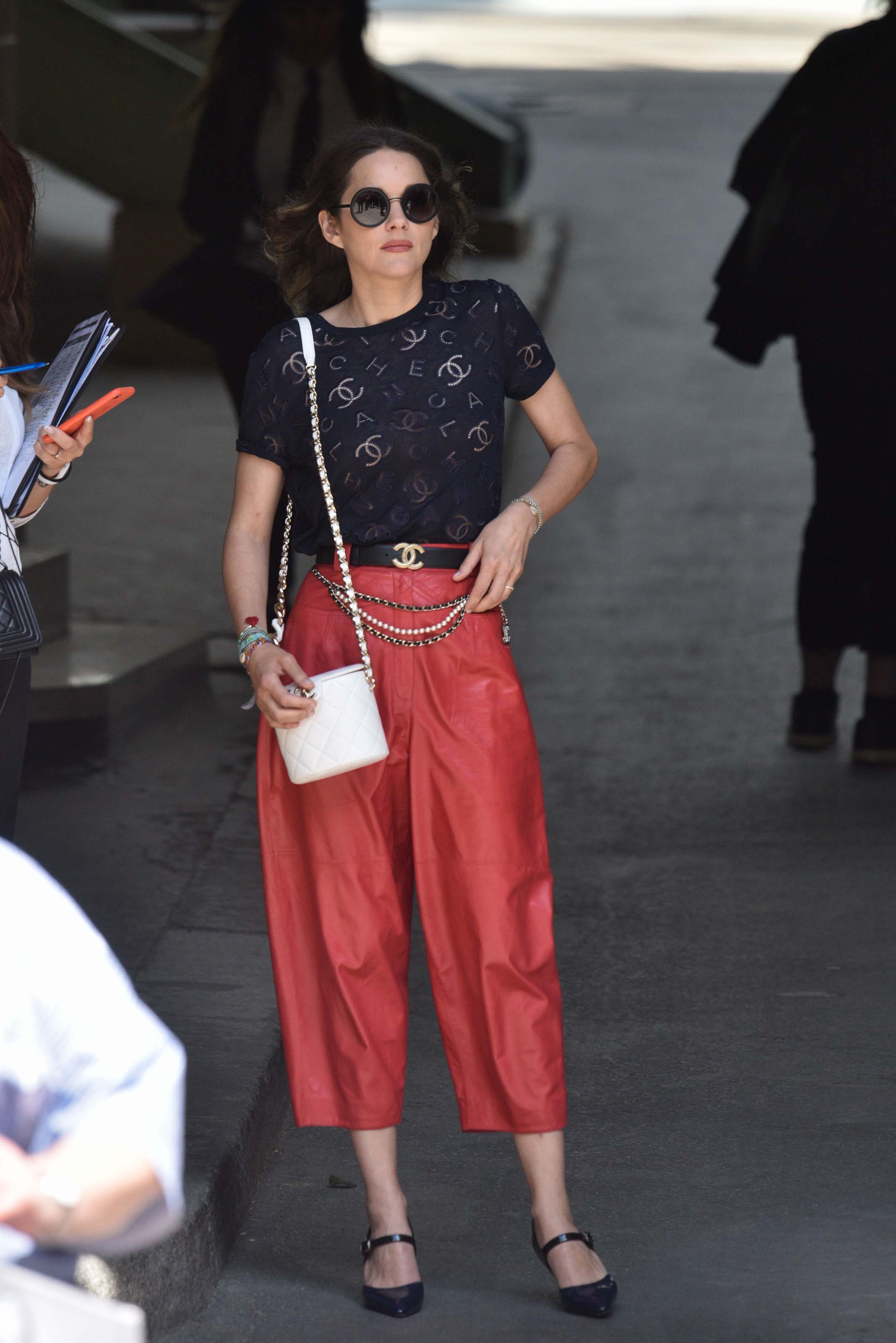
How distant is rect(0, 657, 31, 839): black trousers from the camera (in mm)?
2988

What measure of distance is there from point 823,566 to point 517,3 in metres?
43.8

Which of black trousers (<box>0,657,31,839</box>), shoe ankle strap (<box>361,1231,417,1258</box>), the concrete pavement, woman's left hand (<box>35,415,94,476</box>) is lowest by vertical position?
the concrete pavement

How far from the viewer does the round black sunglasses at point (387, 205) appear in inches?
120

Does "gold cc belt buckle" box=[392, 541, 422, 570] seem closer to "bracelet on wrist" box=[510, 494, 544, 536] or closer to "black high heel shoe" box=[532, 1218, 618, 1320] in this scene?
"bracelet on wrist" box=[510, 494, 544, 536]

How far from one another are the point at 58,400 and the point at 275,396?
0.35m

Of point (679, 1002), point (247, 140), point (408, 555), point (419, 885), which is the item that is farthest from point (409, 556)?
point (247, 140)

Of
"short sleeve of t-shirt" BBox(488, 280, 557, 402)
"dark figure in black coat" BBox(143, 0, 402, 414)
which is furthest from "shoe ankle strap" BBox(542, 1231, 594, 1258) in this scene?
"dark figure in black coat" BBox(143, 0, 402, 414)

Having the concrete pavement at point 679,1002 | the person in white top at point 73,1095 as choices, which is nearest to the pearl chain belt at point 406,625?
the concrete pavement at point 679,1002

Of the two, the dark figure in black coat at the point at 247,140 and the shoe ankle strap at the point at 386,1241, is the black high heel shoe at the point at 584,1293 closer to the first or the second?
the shoe ankle strap at the point at 386,1241

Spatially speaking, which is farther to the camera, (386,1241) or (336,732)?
(386,1241)

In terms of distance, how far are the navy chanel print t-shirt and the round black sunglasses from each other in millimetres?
151

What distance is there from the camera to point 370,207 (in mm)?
3055

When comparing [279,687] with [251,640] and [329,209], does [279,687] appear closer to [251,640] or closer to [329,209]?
[251,640]

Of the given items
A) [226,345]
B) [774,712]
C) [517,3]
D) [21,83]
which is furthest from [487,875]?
[517,3]
